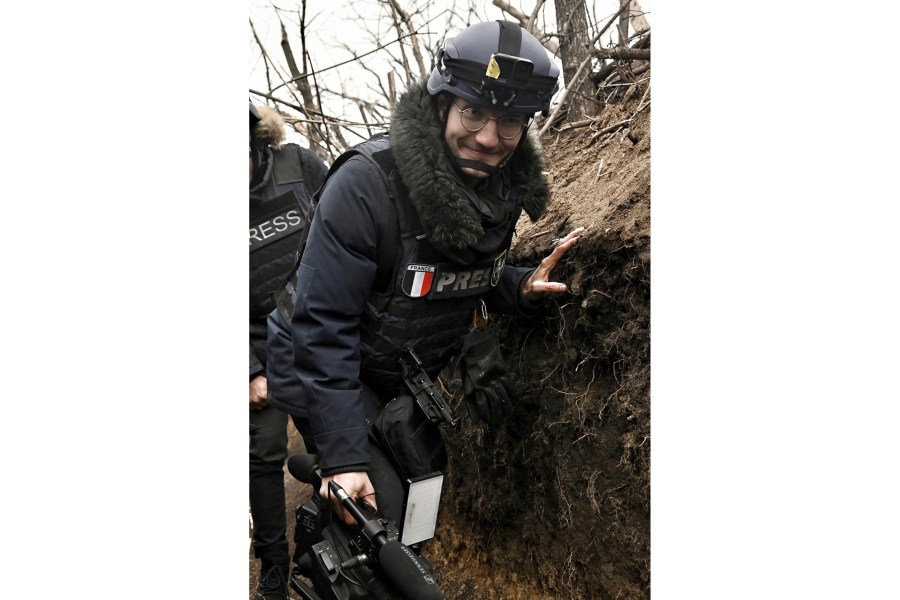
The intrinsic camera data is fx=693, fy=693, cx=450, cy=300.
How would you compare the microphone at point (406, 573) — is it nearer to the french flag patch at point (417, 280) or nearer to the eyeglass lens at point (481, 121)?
the french flag patch at point (417, 280)

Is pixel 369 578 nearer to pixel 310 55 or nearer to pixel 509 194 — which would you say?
pixel 509 194

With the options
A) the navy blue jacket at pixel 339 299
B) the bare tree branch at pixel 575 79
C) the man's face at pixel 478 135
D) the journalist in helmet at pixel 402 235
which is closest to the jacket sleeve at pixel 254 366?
the journalist in helmet at pixel 402 235

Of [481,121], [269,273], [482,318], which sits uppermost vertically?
[481,121]

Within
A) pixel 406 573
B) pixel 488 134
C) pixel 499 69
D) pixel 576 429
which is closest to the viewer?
pixel 406 573

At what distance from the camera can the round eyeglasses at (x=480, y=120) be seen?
226 cm

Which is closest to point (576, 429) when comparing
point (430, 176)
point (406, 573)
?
point (406, 573)

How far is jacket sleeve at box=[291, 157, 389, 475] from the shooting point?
2.17 m

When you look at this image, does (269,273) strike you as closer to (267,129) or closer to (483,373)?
(267,129)

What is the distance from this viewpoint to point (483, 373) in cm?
262

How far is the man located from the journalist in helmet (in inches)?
31.4

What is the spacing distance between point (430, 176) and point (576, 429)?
1193mm

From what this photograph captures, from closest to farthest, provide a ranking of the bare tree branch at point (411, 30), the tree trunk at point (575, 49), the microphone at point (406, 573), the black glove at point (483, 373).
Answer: the microphone at point (406, 573) → the black glove at point (483, 373) → the tree trunk at point (575, 49) → the bare tree branch at point (411, 30)

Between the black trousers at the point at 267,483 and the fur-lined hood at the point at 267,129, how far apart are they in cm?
125

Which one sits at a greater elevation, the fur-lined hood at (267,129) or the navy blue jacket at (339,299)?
the fur-lined hood at (267,129)
